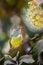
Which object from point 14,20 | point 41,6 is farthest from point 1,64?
point 14,20

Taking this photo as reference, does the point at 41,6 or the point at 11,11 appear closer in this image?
the point at 41,6

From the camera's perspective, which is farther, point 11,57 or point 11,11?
point 11,11

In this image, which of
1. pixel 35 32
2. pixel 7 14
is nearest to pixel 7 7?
pixel 7 14

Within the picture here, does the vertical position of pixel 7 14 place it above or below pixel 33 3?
above

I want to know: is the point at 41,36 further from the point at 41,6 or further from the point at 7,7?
the point at 7,7

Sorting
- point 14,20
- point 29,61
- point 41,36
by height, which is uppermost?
point 14,20

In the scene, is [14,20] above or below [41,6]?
above

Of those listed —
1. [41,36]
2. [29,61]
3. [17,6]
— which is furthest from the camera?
[17,6]

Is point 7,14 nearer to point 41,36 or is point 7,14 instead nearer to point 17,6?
point 17,6

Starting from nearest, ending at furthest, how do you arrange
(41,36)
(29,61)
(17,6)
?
1. (29,61)
2. (41,36)
3. (17,6)
